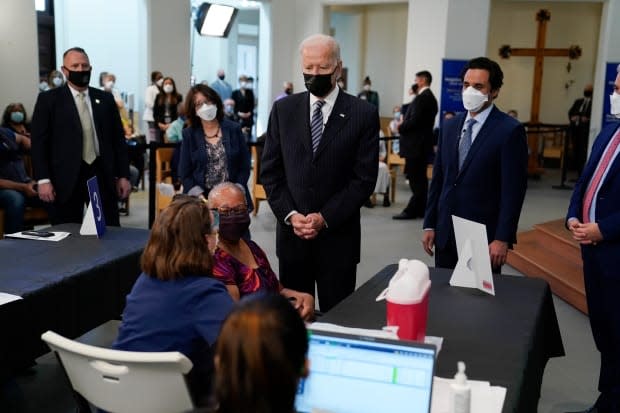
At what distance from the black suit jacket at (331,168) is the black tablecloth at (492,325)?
11.7 inches

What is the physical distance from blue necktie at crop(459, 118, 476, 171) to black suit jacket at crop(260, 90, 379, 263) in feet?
1.31

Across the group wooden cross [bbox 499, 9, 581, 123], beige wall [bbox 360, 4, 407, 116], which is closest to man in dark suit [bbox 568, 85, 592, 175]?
wooden cross [bbox 499, 9, 581, 123]

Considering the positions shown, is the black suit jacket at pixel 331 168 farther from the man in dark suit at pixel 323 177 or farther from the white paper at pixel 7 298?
the white paper at pixel 7 298

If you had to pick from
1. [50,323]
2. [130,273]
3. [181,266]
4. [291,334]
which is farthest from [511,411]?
[130,273]

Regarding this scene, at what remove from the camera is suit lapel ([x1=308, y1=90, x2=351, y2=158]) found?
2955mm

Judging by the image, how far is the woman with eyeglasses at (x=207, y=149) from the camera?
14.3 ft

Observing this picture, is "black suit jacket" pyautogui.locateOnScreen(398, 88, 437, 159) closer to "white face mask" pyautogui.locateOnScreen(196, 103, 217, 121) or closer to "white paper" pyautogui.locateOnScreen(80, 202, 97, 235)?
"white face mask" pyautogui.locateOnScreen(196, 103, 217, 121)

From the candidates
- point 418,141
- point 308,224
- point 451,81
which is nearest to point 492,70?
point 308,224

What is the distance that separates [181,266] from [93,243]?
166 cm

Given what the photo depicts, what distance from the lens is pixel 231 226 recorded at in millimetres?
2506

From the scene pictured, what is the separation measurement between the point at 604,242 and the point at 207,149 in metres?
2.43

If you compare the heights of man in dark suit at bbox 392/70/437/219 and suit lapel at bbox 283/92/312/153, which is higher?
suit lapel at bbox 283/92/312/153

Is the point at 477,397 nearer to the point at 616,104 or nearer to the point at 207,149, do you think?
the point at 616,104

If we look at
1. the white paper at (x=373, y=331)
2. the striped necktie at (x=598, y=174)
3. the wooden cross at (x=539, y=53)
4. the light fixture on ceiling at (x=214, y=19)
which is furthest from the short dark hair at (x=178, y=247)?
the wooden cross at (x=539, y=53)
